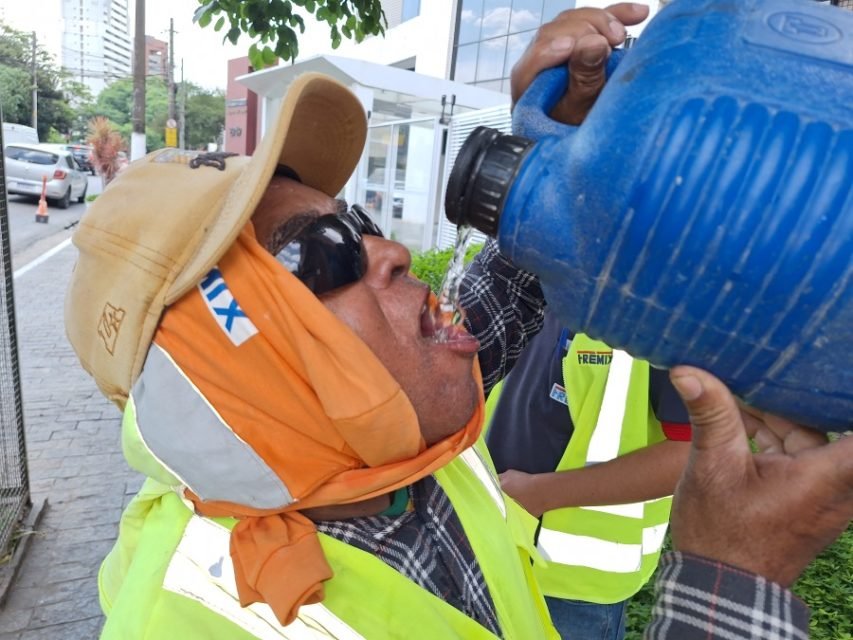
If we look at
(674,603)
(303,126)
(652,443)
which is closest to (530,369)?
(652,443)

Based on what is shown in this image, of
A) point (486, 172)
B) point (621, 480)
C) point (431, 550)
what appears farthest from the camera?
point (621, 480)

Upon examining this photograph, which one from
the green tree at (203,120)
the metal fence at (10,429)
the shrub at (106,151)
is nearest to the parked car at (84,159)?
the shrub at (106,151)

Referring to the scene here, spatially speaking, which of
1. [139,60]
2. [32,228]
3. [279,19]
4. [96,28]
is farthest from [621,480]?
[96,28]

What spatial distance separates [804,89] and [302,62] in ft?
39.5

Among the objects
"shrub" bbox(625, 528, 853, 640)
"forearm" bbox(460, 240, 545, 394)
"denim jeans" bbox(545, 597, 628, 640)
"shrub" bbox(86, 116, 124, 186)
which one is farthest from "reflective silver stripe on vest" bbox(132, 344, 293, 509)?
"shrub" bbox(86, 116, 124, 186)

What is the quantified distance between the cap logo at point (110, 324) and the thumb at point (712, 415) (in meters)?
1.04

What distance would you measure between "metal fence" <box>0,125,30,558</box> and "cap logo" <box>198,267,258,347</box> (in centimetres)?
302

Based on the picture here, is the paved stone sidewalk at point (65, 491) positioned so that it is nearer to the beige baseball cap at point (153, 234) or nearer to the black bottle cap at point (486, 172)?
the beige baseball cap at point (153, 234)

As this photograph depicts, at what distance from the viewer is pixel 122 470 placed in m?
4.85

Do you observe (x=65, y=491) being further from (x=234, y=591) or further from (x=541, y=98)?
(x=541, y=98)

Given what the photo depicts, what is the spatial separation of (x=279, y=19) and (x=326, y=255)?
2.90 m

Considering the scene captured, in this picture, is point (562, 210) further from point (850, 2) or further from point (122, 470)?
point (850, 2)

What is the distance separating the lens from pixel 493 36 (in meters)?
17.8

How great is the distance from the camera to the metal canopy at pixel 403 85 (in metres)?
11.1
